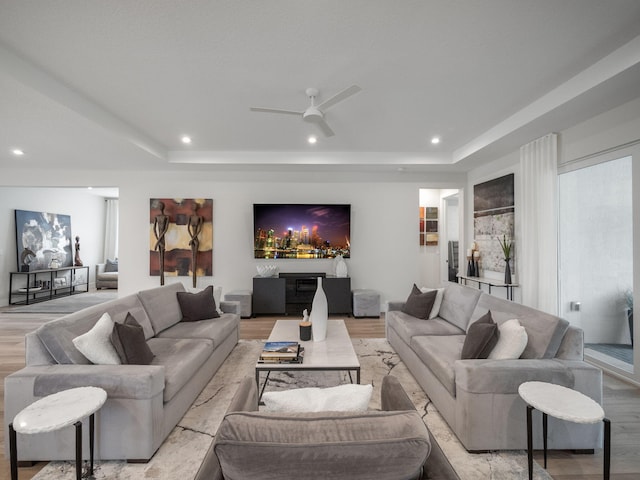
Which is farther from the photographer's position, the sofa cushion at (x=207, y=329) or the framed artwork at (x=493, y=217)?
the framed artwork at (x=493, y=217)

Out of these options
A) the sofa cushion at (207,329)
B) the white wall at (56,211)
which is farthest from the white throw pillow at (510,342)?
the white wall at (56,211)

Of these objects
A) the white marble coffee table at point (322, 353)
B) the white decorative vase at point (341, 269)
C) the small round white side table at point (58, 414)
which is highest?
the white decorative vase at point (341, 269)

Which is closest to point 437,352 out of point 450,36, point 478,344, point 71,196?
point 478,344

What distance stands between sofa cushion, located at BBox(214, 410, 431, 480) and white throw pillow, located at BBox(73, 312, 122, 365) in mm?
1606

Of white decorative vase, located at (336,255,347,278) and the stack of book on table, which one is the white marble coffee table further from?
white decorative vase, located at (336,255,347,278)

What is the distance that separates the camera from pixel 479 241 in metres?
5.17

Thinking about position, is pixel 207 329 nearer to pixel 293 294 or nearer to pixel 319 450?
pixel 293 294

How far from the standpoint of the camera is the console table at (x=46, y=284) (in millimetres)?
6281

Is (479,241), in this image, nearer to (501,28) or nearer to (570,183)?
(570,183)

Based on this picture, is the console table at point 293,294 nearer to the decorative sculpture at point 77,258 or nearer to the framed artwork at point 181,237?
the framed artwork at point 181,237

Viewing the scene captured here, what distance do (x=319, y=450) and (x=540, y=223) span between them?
13.4 feet

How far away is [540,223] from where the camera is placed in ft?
12.4

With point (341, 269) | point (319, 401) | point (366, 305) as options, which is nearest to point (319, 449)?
point (319, 401)

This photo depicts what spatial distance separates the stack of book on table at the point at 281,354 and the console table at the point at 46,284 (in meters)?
6.45
